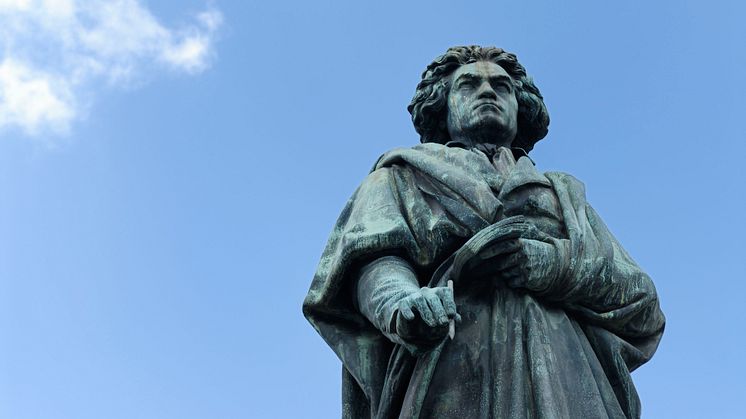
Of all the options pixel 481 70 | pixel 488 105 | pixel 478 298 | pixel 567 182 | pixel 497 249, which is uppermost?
pixel 481 70

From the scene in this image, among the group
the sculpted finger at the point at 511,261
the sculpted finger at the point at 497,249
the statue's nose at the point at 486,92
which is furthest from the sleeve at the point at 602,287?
the statue's nose at the point at 486,92

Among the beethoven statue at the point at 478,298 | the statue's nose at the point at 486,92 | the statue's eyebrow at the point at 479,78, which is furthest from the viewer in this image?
the statue's eyebrow at the point at 479,78

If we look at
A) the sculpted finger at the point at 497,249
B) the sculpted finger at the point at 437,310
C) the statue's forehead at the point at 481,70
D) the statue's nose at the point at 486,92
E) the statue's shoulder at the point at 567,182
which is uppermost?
the statue's forehead at the point at 481,70

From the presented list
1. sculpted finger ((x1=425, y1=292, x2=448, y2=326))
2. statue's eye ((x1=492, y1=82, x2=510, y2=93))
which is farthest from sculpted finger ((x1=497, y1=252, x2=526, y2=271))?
statue's eye ((x1=492, y1=82, x2=510, y2=93))

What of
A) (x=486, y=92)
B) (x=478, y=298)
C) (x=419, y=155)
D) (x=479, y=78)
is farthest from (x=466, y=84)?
(x=478, y=298)

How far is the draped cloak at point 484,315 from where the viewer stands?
23.5ft

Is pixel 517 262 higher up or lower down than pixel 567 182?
lower down

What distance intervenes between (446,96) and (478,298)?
245 cm

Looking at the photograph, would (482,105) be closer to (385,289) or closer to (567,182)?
(567,182)

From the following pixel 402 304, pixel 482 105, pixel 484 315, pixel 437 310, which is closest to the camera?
pixel 437 310

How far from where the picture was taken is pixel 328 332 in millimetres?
7836

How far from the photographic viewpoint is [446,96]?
9.63 meters

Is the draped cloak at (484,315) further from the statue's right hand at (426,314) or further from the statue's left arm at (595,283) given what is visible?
the statue's right hand at (426,314)

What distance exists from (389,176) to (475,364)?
1.70m
